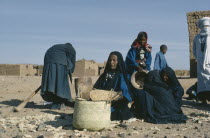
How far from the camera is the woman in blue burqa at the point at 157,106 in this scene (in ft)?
19.9

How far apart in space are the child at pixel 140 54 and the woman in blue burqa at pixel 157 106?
1285mm

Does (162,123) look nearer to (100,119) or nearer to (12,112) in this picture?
(100,119)

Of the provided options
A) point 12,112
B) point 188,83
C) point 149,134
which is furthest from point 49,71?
point 188,83

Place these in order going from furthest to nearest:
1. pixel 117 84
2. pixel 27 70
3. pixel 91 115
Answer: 1. pixel 27 70
2. pixel 117 84
3. pixel 91 115

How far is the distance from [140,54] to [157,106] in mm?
1931

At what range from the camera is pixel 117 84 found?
604cm

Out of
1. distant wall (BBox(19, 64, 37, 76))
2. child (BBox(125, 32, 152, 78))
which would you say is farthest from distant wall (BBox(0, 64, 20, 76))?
child (BBox(125, 32, 152, 78))

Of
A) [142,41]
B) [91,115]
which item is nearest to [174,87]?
[142,41]

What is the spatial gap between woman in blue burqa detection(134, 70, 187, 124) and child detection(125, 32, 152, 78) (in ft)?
4.21

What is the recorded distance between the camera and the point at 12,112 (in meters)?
7.01

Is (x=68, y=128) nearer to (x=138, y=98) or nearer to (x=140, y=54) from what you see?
(x=138, y=98)

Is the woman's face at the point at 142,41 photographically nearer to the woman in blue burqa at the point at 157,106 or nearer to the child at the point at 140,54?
the child at the point at 140,54

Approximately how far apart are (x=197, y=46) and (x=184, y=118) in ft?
10.6

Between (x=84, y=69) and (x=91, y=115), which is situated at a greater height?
(x=84, y=69)
